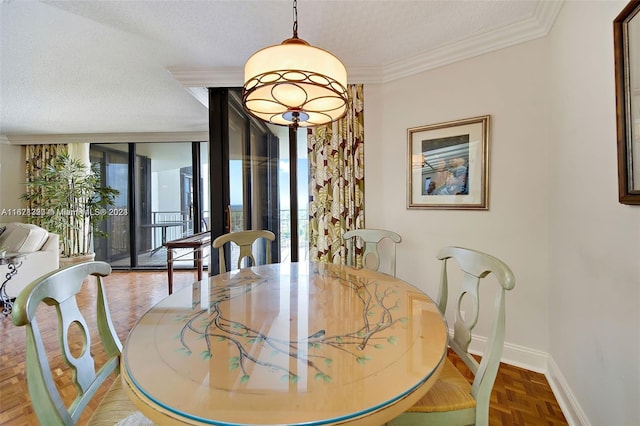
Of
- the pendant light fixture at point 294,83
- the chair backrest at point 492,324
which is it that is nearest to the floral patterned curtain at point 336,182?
the pendant light fixture at point 294,83

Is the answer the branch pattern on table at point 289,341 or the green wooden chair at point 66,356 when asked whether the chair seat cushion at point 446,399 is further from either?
the green wooden chair at point 66,356

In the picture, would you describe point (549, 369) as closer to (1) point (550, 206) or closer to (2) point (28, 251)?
(1) point (550, 206)

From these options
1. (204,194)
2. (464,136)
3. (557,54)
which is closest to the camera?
(557,54)

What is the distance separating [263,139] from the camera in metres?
3.00

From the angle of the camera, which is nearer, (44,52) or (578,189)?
(578,189)

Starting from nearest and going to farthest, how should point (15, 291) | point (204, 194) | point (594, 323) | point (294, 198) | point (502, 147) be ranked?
point (594, 323) → point (502, 147) → point (294, 198) → point (15, 291) → point (204, 194)

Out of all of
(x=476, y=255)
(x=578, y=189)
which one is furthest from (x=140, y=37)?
(x=578, y=189)

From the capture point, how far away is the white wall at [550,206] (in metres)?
1.17

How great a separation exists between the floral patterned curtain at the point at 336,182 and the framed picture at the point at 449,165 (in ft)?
1.58

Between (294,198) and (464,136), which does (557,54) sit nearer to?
(464,136)

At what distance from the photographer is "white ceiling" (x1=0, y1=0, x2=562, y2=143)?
173cm

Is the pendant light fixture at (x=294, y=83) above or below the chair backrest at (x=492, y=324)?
above

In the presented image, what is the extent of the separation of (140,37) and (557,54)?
2931mm

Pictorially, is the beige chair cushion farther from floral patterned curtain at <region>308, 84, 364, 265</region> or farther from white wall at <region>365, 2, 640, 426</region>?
white wall at <region>365, 2, 640, 426</region>
